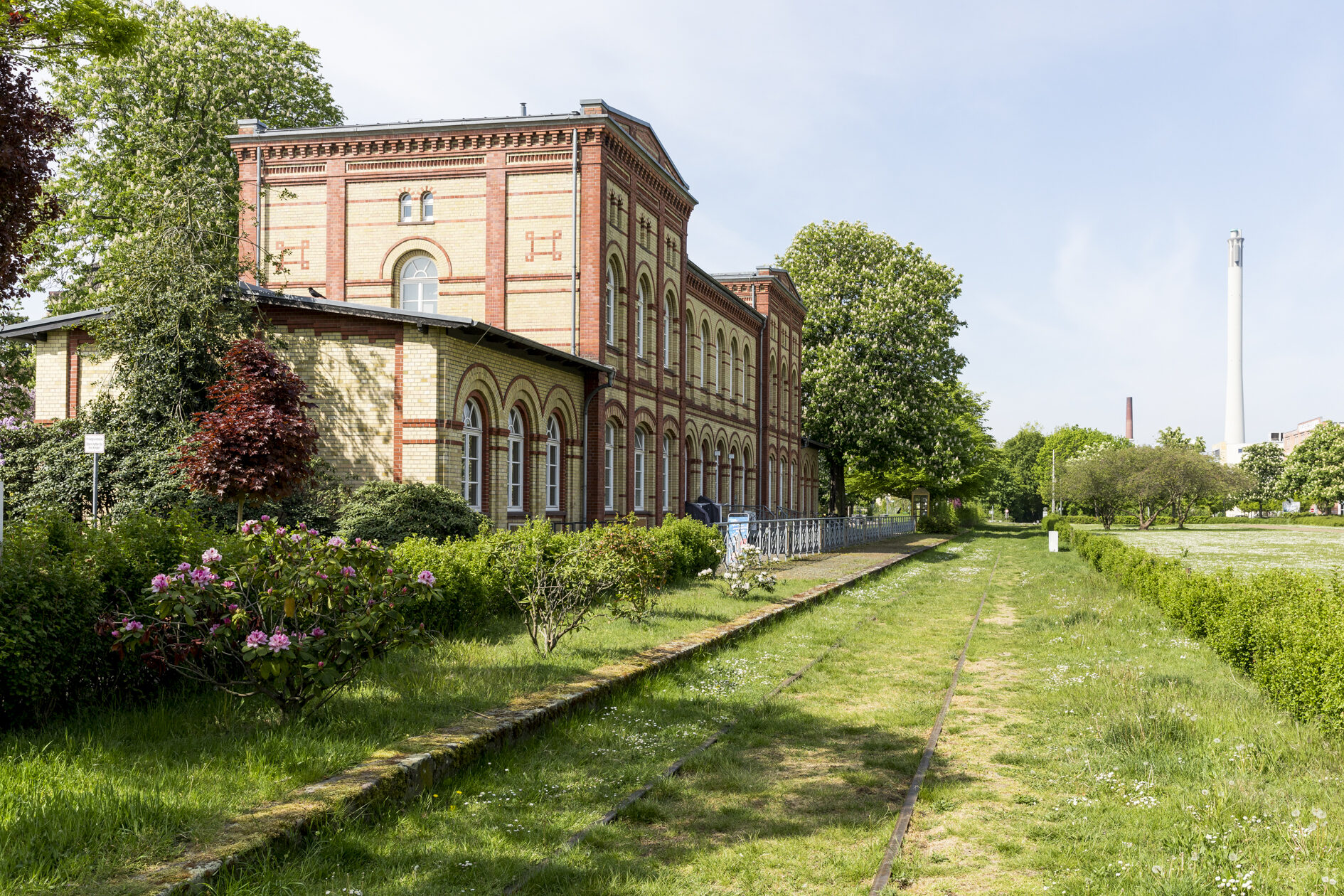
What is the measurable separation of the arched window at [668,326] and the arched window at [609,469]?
4.25 m

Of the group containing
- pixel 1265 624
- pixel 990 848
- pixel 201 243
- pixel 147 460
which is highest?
pixel 201 243

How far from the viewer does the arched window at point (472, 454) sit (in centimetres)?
1923

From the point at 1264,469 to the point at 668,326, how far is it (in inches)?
3831

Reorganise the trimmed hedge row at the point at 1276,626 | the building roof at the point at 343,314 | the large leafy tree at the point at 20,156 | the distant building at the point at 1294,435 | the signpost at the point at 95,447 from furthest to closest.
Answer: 1. the distant building at the point at 1294,435
2. the building roof at the point at 343,314
3. the signpost at the point at 95,447
4. the large leafy tree at the point at 20,156
5. the trimmed hedge row at the point at 1276,626

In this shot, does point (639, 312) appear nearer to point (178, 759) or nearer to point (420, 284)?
point (420, 284)

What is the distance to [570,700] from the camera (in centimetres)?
800

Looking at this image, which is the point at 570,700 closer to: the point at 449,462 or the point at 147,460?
the point at 449,462

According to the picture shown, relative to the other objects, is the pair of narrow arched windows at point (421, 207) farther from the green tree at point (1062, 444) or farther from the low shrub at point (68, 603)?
the green tree at point (1062, 444)

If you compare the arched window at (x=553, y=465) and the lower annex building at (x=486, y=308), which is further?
the arched window at (x=553, y=465)

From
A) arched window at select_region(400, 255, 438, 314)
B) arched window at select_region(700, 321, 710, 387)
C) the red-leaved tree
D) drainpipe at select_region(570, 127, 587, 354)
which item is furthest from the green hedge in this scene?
→ arched window at select_region(700, 321, 710, 387)

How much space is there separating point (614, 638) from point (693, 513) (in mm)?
20180

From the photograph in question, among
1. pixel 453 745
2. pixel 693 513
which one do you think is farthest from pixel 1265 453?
pixel 453 745

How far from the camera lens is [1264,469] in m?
104

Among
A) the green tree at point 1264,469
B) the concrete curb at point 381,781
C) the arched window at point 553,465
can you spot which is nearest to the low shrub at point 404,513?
the arched window at point 553,465
